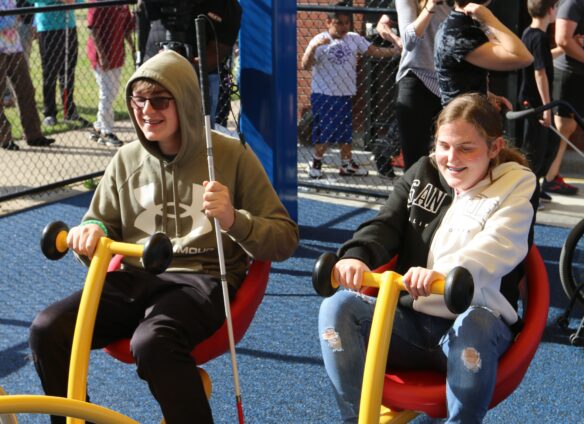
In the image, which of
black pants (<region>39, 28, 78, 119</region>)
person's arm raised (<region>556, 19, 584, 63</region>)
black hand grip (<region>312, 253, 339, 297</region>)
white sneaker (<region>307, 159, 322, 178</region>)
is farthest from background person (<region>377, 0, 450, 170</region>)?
black pants (<region>39, 28, 78, 119</region>)

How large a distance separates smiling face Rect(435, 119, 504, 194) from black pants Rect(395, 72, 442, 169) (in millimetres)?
2500

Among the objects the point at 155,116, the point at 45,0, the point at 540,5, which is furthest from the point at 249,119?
the point at 45,0

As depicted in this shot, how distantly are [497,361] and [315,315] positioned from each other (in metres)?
2.10

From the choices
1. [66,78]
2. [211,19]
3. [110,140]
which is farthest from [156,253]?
[66,78]

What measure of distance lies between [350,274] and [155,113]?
92 centimetres

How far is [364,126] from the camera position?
8.28 meters

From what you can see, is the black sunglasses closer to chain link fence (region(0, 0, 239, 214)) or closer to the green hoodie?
the green hoodie

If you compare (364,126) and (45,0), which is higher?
(45,0)

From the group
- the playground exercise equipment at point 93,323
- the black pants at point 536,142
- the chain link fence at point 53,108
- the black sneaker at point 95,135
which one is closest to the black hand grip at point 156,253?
the playground exercise equipment at point 93,323

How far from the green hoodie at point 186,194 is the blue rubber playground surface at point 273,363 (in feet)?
2.58

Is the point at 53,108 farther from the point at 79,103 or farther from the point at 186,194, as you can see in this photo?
the point at 186,194

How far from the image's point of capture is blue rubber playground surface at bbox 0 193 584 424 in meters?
3.63

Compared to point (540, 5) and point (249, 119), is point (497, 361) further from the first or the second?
point (540, 5)

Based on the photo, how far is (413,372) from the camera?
2803 millimetres
